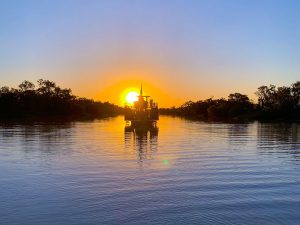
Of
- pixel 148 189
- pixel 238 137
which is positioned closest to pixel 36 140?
pixel 238 137

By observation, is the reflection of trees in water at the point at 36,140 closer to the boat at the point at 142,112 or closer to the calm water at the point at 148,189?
the calm water at the point at 148,189

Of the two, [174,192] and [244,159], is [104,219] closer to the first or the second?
[174,192]

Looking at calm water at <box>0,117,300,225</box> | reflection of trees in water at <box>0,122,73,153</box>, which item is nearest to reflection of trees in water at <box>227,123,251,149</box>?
calm water at <box>0,117,300,225</box>

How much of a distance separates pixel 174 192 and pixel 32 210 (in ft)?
22.1

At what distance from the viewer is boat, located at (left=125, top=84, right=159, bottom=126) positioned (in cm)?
8831

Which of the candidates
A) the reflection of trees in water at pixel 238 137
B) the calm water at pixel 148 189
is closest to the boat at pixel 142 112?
the reflection of trees in water at pixel 238 137

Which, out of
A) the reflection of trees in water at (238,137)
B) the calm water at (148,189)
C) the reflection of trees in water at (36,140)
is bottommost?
the calm water at (148,189)

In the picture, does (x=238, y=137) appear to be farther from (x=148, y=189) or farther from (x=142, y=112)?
(x=148, y=189)

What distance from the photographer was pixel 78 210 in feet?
58.7

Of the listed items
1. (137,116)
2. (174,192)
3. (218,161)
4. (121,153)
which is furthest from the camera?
(137,116)

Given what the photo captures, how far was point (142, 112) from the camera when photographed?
88.3 m

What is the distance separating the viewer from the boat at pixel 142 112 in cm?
8831

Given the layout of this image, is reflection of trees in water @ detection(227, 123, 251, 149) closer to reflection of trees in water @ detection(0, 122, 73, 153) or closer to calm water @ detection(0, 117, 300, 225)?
calm water @ detection(0, 117, 300, 225)

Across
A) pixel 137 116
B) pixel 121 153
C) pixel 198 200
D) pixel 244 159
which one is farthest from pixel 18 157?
pixel 137 116
